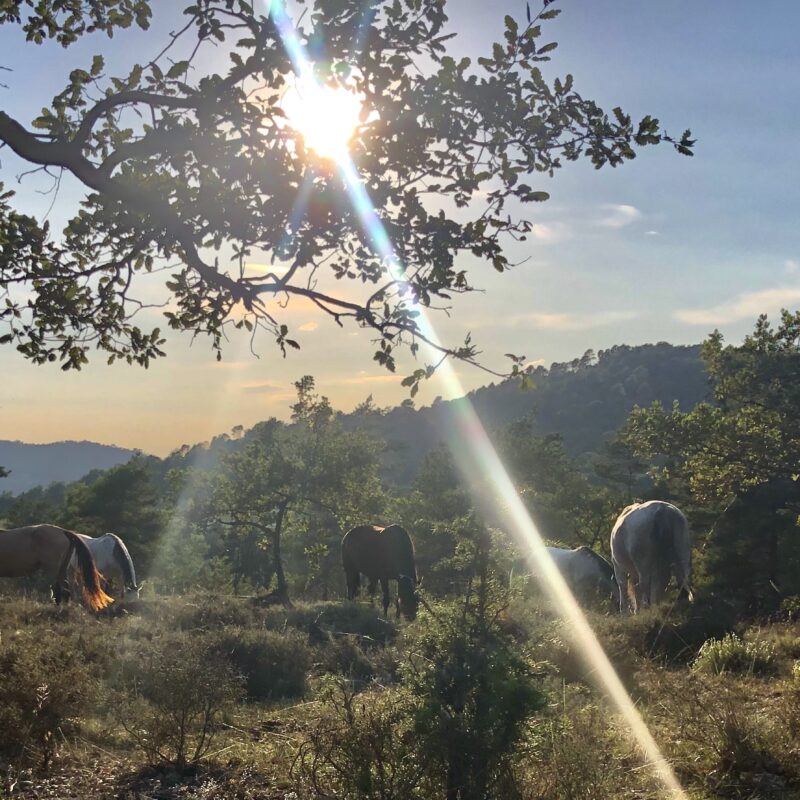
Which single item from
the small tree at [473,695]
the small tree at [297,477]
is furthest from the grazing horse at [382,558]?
the small tree at [473,695]

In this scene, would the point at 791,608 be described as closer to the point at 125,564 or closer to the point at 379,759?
the point at 379,759

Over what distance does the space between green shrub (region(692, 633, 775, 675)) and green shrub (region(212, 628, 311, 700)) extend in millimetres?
5267

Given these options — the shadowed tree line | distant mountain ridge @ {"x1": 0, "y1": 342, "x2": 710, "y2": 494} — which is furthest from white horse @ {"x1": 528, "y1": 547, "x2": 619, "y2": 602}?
distant mountain ridge @ {"x1": 0, "y1": 342, "x2": 710, "y2": 494}

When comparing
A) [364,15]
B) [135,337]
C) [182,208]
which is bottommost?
[135,337]

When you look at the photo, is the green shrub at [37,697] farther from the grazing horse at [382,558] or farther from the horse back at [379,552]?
the horse back at [379,552]

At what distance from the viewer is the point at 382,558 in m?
20.4

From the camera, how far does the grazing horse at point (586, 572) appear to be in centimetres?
1953

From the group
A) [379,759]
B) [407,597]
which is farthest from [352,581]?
[379,759]

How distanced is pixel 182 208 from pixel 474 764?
4365 mm

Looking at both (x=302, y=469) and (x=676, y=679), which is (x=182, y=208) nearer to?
(x=676, y=679)

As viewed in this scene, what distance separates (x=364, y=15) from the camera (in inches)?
202

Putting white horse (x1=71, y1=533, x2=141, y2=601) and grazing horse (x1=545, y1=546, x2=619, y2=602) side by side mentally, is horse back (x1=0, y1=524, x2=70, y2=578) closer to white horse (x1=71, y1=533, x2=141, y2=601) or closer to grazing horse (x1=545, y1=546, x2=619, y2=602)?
white horse (x1=71, y1=533, x2=141, y2=601)

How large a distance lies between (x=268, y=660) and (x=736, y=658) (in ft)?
20.9

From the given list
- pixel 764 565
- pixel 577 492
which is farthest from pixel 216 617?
pixel 577 492
